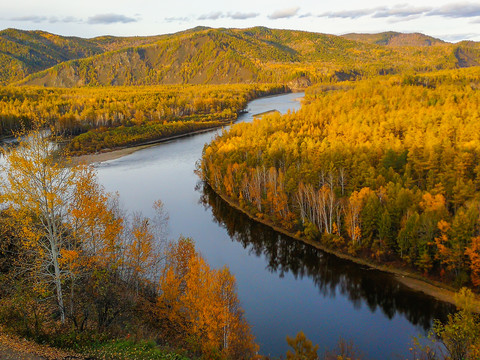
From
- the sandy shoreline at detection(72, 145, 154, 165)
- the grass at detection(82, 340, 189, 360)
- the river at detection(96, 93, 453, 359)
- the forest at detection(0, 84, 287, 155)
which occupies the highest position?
the forest at detection(0, 84, 287, 155)

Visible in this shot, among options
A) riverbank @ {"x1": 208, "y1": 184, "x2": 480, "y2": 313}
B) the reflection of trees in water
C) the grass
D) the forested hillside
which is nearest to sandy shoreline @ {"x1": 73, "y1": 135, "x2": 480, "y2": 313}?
riverbank @ {"x1": 208, "y1": 184, "x2": 480, "y2": 313}

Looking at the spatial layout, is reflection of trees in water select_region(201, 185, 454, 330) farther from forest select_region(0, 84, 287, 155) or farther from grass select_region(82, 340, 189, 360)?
forest select_region(0, 84, 287, 155)

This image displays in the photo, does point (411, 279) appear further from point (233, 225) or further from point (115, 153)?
point (115, 153)

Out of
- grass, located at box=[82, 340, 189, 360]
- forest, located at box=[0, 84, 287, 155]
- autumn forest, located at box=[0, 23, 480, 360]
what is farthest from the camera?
forest, located at box=[0, 84, 287, 155]

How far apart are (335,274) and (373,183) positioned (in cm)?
1153

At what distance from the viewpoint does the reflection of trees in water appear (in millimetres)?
28031

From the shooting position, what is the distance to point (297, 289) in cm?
3130

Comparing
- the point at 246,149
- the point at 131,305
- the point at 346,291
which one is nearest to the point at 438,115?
the point at 246,149

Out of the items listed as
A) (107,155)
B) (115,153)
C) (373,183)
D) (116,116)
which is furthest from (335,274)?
(116,116)

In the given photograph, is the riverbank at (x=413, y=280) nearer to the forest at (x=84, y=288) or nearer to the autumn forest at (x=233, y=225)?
the autumn forest at (x=233, y=225)

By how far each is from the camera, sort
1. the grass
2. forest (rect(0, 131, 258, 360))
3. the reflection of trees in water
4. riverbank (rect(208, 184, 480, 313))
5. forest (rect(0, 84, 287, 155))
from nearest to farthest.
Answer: the grass, forest (rect(0, 131, 258, 360)), the reflection of trees in water, riverbank (rect(208, 184, 480, 313)), forest (rect(0, 84, 287, 155))

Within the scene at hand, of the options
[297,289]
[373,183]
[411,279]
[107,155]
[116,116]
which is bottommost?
[297,289]

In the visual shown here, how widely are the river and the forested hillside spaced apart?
8.29 feet

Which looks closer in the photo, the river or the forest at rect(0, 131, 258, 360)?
the forest at rect(0, 131, 258, 360)
